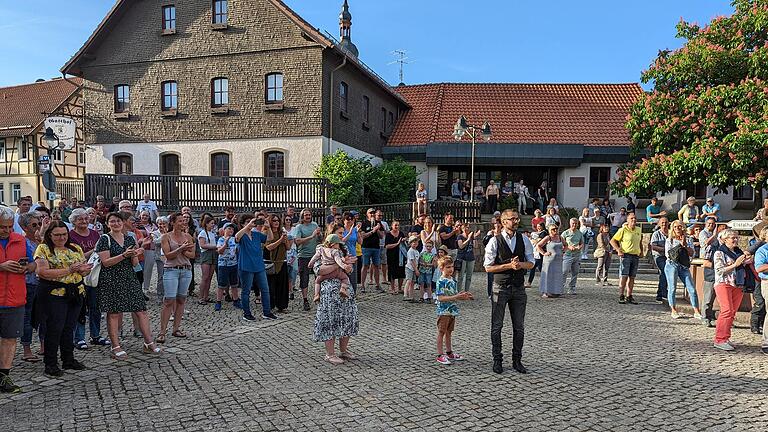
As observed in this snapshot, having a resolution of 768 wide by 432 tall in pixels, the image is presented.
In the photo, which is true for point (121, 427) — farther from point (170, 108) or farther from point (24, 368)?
point (170, 108)

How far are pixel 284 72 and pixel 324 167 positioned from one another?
162 inches

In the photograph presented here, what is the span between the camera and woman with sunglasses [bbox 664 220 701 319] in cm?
917

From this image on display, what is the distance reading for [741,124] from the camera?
15.3m

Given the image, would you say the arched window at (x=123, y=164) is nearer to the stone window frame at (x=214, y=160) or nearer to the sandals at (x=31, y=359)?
the stone window frame at (x=214, y=160)

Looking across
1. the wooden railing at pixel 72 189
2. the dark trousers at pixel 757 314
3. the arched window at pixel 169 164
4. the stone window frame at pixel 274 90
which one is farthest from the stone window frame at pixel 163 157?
the dark trousers at pixel 757 314

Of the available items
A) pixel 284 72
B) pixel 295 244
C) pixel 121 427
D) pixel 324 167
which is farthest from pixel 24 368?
pixel 284 72

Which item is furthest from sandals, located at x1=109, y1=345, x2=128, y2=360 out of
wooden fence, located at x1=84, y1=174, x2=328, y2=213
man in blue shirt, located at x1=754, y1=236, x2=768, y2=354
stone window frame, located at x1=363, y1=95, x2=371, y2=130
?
stone window frame, located at x1=363, y1=95, x2=371, y2=130

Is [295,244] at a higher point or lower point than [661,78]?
lower

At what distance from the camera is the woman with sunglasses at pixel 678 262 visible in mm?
9172

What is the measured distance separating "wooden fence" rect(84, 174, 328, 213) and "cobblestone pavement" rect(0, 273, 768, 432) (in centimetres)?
891

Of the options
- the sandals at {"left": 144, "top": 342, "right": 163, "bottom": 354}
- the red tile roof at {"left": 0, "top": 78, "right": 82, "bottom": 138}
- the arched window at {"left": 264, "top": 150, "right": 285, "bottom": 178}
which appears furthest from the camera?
the red tile roof at {"left": 0, "top": 78, "right": 82, "bottom": 138}

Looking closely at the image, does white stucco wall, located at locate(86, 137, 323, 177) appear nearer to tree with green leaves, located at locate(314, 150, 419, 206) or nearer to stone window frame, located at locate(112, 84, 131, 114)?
tree with green leaves, located at locate(314, 150, 419, 206)

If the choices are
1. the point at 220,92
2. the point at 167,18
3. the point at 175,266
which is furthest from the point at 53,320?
the point at 167,18

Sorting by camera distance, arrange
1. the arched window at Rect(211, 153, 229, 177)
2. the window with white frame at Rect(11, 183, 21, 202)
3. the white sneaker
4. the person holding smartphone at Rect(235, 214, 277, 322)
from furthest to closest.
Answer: the window with white frame at Rect(11, 183, 21, 202), the arched window at Rect(211, 153, 229, 177), the person holding smartphone at Rect(235, 214, 277, 322), the white sneaker
